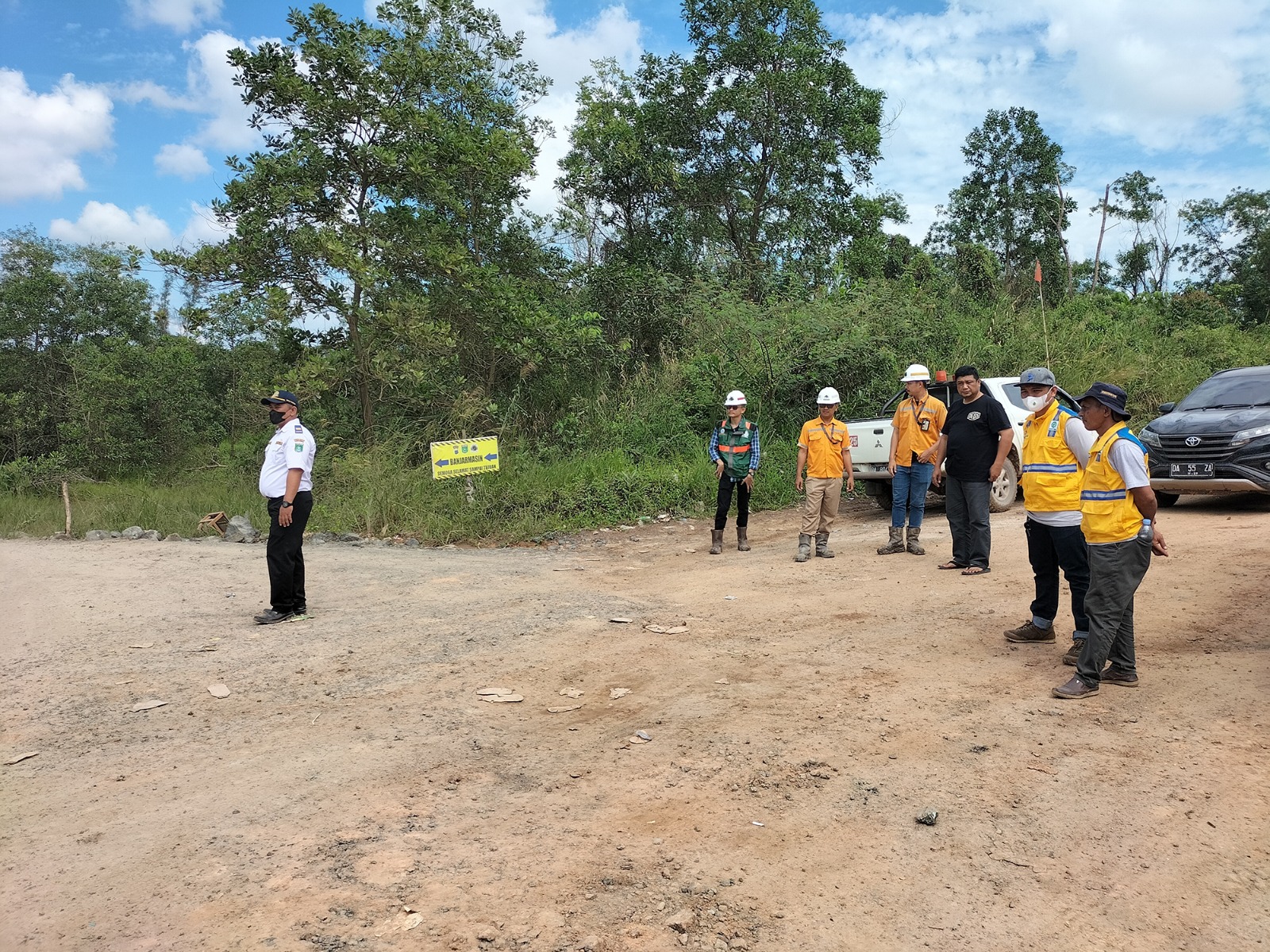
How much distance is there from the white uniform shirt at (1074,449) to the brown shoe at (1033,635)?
701mm

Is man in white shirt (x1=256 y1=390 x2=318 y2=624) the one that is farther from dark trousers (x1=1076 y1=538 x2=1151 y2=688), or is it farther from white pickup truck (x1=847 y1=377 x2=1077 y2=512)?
white pickup truck (x1=847 y1=377 x2=1077 y2=512)

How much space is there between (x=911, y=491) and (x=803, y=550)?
1.26 metres

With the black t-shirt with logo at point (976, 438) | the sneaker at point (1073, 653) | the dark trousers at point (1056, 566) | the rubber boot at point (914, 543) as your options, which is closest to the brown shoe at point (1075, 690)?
the sneaker at point (1073, 653)

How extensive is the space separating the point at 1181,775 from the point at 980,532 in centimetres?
414

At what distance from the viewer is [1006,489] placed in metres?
10.3

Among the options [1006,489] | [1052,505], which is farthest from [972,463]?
[1006,489]

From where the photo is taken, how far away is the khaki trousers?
872 centimetres

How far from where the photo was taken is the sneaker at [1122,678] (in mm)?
4527

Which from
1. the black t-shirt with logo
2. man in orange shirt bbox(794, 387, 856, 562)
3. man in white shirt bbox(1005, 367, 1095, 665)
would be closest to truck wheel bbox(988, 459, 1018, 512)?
man in orange shirt bbox(794, 387, 856, 562)

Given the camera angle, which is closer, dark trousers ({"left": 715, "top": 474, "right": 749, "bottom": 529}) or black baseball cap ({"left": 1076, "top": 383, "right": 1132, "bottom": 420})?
black baseball cap ({"left": 1076, "top": 383, "right": 1132, "bottom": 420})

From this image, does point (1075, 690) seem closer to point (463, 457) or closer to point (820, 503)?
point (820, 503)

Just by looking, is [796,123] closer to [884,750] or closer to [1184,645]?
[1184,645]

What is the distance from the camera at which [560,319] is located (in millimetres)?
15328

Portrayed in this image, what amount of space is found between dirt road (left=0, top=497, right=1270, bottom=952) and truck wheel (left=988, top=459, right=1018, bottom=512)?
133 inches
